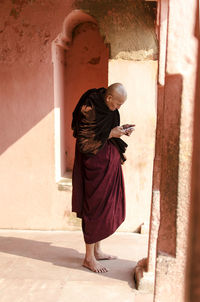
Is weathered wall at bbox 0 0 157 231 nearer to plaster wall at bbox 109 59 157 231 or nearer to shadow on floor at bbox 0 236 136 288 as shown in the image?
plaster wall at bbox 109 59 157 231

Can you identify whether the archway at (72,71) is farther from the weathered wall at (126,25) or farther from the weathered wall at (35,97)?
the weathered wall at (126,25)

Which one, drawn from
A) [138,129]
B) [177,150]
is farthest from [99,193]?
[177,150]

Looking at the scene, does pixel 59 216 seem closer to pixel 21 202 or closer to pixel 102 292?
pixel 21 202

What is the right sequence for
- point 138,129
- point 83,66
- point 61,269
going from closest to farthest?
1. point 61,269
2. point 138,129
3. point 83,66

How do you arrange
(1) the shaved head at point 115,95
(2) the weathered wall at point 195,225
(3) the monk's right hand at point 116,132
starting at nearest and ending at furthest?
(2) the weathered wall at point 195,225 → (1) the shaved head at point 115,95 → (3) the monk's right hand at point 116,132

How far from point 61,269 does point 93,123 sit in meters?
1.54

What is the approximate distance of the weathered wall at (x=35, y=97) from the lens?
4.54 metres

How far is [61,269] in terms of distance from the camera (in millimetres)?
3730

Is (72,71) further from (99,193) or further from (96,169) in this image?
(99,193)

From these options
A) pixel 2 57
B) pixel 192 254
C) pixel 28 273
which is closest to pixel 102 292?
pixel 28 273

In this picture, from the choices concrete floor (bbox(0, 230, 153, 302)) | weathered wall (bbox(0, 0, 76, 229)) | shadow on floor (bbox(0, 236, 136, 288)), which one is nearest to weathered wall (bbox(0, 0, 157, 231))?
weathered wall (bbox(0, 0, 76, 229))

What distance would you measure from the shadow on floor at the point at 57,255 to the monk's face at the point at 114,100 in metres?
1.64

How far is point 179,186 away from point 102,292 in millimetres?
2198

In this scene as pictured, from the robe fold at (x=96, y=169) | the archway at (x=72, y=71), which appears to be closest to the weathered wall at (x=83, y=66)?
the archway at (x=72, y=71)
